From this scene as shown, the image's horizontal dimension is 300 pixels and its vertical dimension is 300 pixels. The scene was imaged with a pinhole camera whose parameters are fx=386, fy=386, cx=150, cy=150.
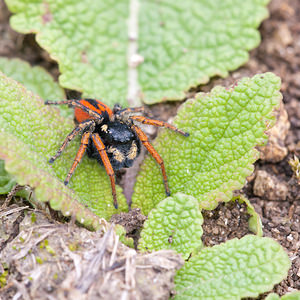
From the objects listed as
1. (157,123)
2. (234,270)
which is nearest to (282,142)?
(157,123)

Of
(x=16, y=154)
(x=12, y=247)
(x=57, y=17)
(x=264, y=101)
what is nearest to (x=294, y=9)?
(x=264, y=101)

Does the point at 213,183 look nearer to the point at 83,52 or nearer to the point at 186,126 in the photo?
the point at 186,126

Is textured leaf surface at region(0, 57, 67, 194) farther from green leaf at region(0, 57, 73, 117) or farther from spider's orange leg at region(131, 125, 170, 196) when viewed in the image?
spider's orange leg at region(131, 125, 170, 196)

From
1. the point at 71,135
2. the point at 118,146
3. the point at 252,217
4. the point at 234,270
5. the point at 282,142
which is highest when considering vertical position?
the point at 71,135

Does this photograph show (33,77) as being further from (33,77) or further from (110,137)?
(110,137)

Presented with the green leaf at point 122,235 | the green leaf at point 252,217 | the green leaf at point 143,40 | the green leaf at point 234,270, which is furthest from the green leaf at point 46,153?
the green leaf at point 252,217
